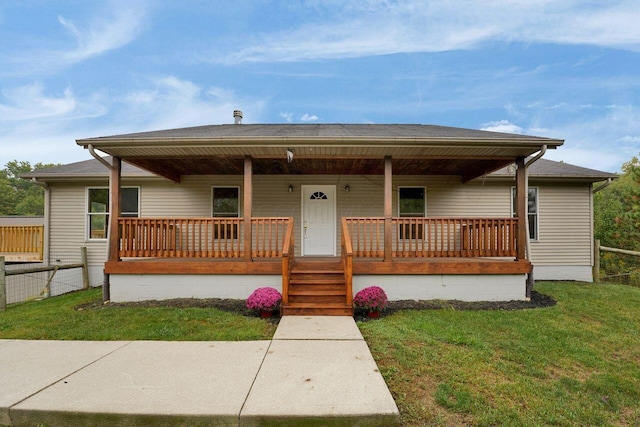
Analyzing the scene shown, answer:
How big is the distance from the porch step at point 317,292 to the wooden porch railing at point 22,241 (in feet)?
27.1

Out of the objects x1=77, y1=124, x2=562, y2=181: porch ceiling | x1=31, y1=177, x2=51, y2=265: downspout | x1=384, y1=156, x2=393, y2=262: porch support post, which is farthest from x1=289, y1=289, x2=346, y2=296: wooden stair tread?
x1=31, y1=177, x2=51, y2=265: downspout

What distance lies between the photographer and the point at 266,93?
2492 centimetres

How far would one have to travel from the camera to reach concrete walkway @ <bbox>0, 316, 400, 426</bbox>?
2.16 metres

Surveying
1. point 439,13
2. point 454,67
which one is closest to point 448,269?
point 439,13

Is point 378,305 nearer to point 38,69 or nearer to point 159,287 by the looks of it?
point 159,287

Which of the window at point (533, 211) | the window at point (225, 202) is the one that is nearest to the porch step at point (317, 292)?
the window at point (225, 202)

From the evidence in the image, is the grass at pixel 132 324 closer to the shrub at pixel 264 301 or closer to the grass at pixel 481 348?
the grass at pixel 481 348

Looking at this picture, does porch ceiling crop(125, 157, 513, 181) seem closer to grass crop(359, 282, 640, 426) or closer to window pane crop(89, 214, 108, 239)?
window pane crop(89, 214, 108, 239)

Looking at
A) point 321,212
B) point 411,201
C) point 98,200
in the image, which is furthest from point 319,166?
point 98,200

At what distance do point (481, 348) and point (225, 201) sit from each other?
6979mm

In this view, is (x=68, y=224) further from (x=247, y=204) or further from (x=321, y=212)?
(x=321, y=212)

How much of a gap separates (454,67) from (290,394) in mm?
24525

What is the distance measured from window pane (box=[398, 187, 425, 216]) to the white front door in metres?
1.93

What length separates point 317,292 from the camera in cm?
512
